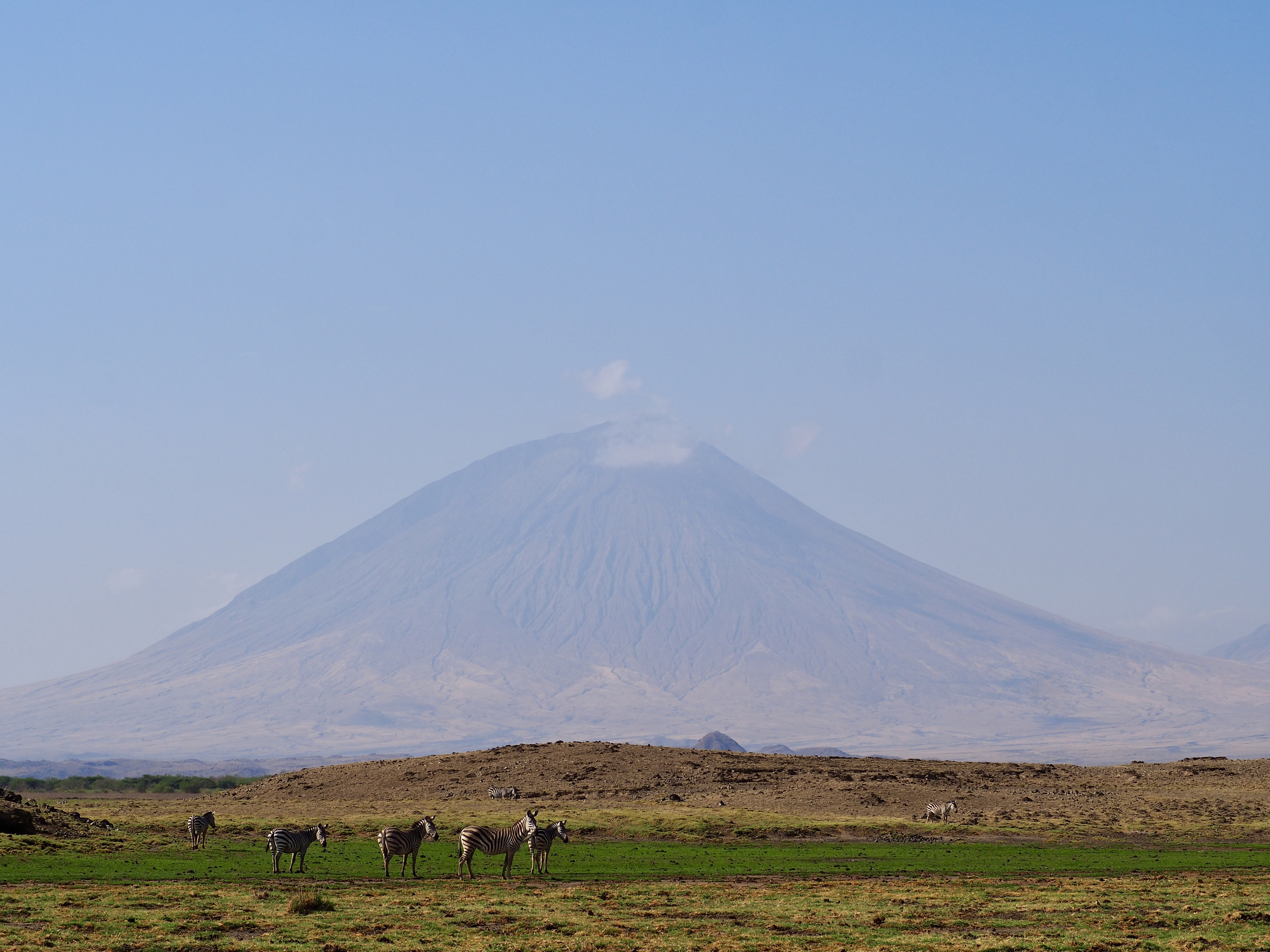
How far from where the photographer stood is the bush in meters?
28.7

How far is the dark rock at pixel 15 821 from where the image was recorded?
43.7 meters

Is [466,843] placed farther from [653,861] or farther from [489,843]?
[653,861]

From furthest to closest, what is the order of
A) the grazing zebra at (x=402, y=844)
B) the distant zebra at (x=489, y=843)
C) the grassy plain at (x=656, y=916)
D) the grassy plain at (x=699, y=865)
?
the grazing zebra at (x=402, y=844)
the distant zebra at (x=489, y=843)
the grassy plain at (x=699, y=865)
the grassy plain at (x=656, y=916)

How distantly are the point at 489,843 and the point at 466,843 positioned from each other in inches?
23.3

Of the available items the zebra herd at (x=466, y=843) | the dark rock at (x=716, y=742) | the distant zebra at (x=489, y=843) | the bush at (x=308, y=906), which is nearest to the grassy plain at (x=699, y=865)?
the bush at (x=308, y=906)

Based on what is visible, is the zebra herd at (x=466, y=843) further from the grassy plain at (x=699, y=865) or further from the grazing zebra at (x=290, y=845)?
the grassy plain at (x=699, y=865)

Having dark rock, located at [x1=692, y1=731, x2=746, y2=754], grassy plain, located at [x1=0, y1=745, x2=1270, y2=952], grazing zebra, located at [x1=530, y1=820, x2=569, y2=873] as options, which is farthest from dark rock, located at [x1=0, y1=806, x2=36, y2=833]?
dark rock, located at [x1=692, y1=731, x2=746, y2=754]

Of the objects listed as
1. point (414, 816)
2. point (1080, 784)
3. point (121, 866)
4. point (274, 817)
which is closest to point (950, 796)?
point (1080, 784)

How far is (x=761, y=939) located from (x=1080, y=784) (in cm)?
4798

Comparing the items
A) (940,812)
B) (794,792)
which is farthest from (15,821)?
(940,812)

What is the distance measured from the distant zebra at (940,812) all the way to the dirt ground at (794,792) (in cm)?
35

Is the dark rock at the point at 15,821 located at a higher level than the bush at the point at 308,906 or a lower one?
higher

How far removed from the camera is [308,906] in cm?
2891

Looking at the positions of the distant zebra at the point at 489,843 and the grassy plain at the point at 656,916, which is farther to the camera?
the distant zebra at the point at 489,843
